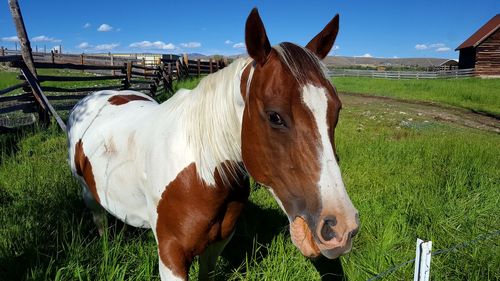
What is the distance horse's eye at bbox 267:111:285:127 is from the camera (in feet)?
5.16

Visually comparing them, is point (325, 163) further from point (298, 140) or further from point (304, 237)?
point (304, 237)

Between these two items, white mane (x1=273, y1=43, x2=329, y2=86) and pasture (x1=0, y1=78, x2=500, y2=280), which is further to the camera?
pasture (x1=0, y1=78, x2=500, y2=280)

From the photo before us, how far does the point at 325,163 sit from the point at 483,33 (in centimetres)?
4522

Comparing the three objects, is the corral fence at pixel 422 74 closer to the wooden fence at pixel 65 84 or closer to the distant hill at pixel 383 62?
the wooden fence at pixel 65 84

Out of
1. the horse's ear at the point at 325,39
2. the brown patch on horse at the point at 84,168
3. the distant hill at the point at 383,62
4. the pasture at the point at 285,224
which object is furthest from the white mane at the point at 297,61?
the distant hill at the point at 383,62

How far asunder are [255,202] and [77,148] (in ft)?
6.75

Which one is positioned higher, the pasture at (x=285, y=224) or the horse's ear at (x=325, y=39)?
the horse's ear at (x=325, y=39)

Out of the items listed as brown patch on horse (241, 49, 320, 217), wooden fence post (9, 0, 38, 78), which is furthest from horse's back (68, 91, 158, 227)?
wooden fence post (9, 0, 38, 78)

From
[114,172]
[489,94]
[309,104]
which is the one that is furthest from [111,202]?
[489,94]

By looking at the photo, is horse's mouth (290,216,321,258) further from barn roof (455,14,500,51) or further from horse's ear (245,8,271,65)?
barn roof (455,14,500,51)

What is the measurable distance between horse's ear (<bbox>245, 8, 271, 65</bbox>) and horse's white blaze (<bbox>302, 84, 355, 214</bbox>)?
28cm

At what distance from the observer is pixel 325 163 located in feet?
4.86

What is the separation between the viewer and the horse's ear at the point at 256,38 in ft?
5.27

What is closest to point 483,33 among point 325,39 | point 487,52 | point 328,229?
point 487,52
